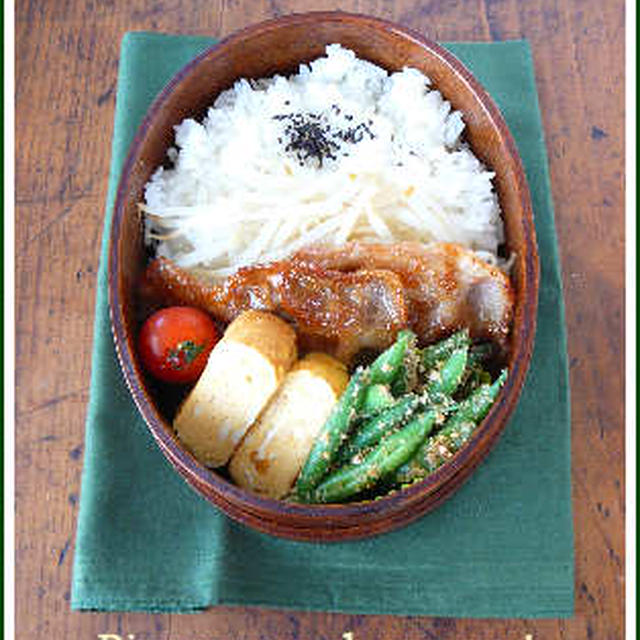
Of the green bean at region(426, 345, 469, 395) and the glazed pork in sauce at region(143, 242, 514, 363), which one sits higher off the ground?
the glazed pork in sauce at region(143, 242, 514, 363)

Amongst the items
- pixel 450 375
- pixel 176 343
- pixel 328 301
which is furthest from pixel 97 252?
pixel 450 375

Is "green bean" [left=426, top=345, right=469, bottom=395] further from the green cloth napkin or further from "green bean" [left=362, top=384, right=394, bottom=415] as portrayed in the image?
the green cloth napkin

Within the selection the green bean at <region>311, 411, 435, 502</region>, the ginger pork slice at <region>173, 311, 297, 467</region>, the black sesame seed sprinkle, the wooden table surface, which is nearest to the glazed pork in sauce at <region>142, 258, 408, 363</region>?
the ginger pork slice at <region>173, 311, 297, 467</region>

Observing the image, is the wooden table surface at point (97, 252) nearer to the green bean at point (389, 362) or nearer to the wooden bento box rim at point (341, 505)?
the wooden bento box rim at point (341, 505)

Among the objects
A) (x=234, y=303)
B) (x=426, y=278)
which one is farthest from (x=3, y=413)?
(x=426, y=278)

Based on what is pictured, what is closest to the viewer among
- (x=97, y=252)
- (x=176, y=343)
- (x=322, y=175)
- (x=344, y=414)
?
(x=344, y=414)

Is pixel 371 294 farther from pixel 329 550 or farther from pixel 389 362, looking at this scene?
A: pixel 329 550
